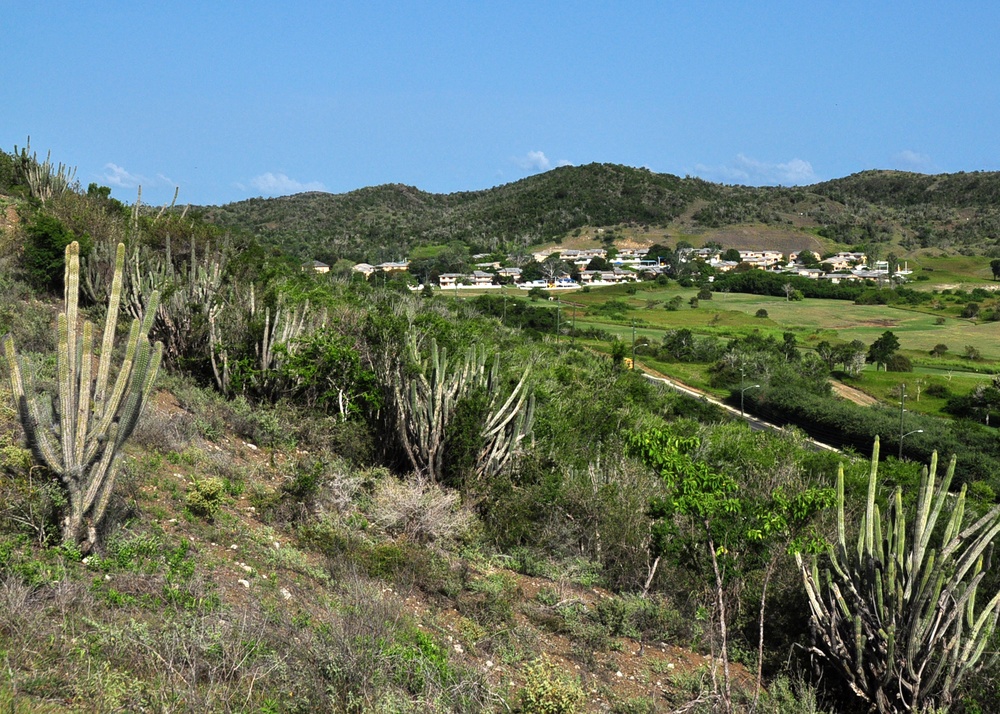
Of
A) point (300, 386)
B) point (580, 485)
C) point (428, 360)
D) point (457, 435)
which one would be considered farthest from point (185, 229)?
point (580, 485)

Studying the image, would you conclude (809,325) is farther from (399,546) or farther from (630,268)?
(399,546)

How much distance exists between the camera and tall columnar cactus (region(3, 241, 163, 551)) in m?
6.83

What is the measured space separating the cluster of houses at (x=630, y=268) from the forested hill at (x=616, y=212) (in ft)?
39.4

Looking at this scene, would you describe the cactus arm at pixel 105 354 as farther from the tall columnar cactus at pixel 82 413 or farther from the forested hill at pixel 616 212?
the forested hill at pixel 616 212

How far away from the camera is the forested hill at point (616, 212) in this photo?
5027 inches

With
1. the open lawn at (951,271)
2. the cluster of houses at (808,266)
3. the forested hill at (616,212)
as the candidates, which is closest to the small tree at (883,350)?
the open lawn at (951,271)

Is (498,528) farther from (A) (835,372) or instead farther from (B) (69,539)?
(A) (835,372)

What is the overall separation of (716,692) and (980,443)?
3174 centimetres

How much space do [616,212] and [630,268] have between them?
4123cm

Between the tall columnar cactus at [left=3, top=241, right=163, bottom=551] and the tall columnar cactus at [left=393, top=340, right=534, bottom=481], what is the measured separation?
5.95 m

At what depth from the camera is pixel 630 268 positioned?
10681cm

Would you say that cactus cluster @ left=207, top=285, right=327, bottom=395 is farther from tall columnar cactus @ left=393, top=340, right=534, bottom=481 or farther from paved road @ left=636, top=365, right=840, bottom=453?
paved road @ left=636, top=365, right=840, bottom=453

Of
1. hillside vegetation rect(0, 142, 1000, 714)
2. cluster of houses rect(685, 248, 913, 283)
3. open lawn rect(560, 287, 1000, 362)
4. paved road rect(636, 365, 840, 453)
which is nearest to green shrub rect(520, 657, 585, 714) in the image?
hillside vegetation rect(0, 142, 1000, 714)

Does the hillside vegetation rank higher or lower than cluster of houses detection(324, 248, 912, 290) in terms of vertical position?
lower
